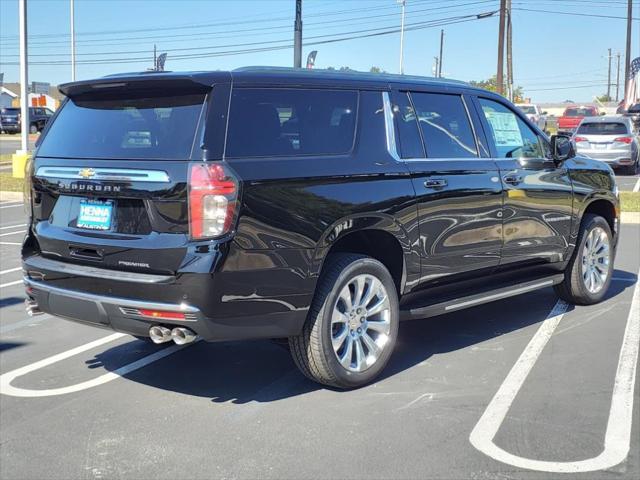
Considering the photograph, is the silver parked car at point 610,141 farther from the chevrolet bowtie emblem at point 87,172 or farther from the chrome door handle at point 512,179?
the chevrolet bowtie emblem at point 87,172

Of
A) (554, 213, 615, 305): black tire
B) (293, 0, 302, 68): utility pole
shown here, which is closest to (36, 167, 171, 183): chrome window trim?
(554, 213, 615, 305): black tire

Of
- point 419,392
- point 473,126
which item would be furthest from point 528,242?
point 419,392

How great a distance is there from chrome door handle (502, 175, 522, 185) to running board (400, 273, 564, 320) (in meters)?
0.81

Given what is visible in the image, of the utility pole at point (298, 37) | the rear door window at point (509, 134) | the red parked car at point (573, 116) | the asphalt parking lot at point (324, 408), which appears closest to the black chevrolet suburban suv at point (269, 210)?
the rear door window at point (509, 134)

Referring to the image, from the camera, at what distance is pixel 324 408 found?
4301 millimetres

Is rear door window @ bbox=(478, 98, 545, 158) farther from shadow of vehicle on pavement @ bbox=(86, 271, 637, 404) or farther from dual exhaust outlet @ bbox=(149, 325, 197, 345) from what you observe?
dual exhaust outlet @ bbox=(149, 325, 197, 345)

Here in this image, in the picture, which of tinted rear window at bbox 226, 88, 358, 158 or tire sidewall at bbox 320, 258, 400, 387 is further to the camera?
tire sidewall at bbox 320, 258, 400, 387

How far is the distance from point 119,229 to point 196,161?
611mm

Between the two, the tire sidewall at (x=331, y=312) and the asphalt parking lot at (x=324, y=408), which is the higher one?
the tire sidewall at (x=331, y=312)

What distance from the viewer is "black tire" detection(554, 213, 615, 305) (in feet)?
21.6

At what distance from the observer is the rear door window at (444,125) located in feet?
16.9

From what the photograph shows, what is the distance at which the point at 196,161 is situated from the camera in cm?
382

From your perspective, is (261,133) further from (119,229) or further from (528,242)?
(528,242)

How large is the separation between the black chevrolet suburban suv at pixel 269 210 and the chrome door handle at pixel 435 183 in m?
0.01
